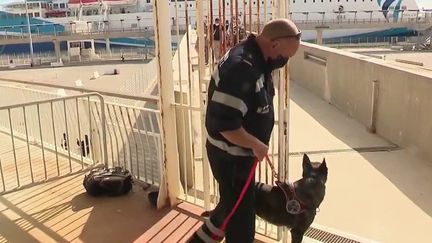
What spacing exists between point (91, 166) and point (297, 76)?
8426 mm

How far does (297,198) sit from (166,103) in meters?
1.58

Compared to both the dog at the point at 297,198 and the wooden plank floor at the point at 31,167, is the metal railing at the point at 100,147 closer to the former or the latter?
the wooden plank floor at the point at 31,167

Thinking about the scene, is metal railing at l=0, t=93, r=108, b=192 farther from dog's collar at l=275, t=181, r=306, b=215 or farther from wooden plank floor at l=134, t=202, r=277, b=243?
dog's collar at l=275, t=181, r=306, b=215

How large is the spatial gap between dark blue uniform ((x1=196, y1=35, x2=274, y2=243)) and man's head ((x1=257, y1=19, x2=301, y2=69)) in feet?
0.12

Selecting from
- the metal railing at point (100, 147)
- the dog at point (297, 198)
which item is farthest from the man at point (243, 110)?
the metal railing at point (100, 147)

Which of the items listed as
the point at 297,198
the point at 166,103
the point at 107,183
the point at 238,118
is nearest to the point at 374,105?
the point at 166,103

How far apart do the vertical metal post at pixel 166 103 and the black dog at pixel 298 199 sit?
1.33 meters

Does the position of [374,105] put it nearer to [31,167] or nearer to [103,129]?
[103,129]

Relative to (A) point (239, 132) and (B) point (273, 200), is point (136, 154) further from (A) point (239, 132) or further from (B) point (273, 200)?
(A) point (239, 132)

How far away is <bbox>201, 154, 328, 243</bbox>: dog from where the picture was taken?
239 centimetres

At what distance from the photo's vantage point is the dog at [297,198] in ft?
7.84

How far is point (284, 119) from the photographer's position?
9.10 feet

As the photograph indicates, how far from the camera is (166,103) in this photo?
11.8 feet

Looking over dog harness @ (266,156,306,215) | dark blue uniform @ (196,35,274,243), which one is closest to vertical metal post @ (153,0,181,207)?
dark blue uniform @ (196,35,274,243)
